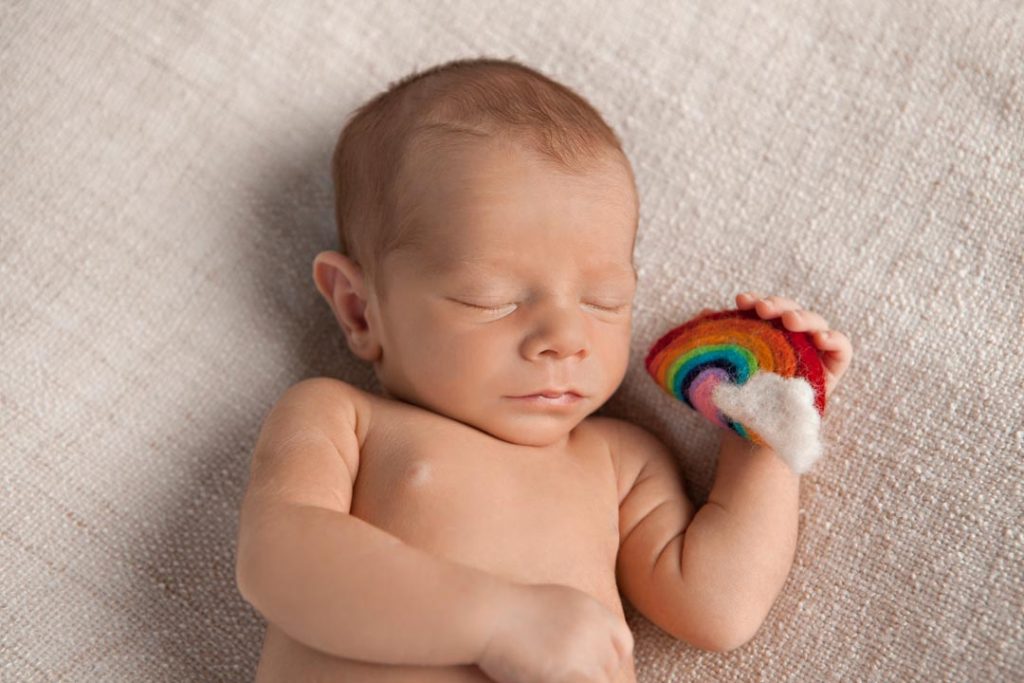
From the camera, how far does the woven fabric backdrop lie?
146 centimetres

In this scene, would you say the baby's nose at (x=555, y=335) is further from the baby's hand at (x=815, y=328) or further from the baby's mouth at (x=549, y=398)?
the baby's hand at (x=815, y=328)

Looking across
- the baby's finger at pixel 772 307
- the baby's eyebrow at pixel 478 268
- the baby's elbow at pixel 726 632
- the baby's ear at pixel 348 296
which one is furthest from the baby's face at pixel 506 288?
the baby's elbow at pixel 726 632

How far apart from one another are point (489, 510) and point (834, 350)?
54 cm

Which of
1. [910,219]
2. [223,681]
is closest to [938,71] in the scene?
[910,219]

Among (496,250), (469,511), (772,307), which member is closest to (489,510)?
(469,511)

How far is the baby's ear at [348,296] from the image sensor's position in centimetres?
156

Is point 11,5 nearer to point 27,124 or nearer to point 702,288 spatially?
point 27,124

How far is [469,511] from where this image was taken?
1.38m

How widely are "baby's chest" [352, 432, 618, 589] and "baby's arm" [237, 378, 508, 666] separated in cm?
8

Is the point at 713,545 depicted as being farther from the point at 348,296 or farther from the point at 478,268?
the point at 348,296

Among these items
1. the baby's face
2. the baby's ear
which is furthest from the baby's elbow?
the baby's ear

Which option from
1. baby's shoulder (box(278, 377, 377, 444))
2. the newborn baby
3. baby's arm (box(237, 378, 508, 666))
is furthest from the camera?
baby's shoulder (box(278, 377, 377, 444))

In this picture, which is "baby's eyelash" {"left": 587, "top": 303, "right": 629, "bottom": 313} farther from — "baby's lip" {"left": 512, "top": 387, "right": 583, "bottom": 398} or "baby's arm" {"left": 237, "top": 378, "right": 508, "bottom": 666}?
"baby's arm" {"left": 237, "top": 378, "right": 508, "bottom": 666}

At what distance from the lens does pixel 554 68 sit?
177 cm
